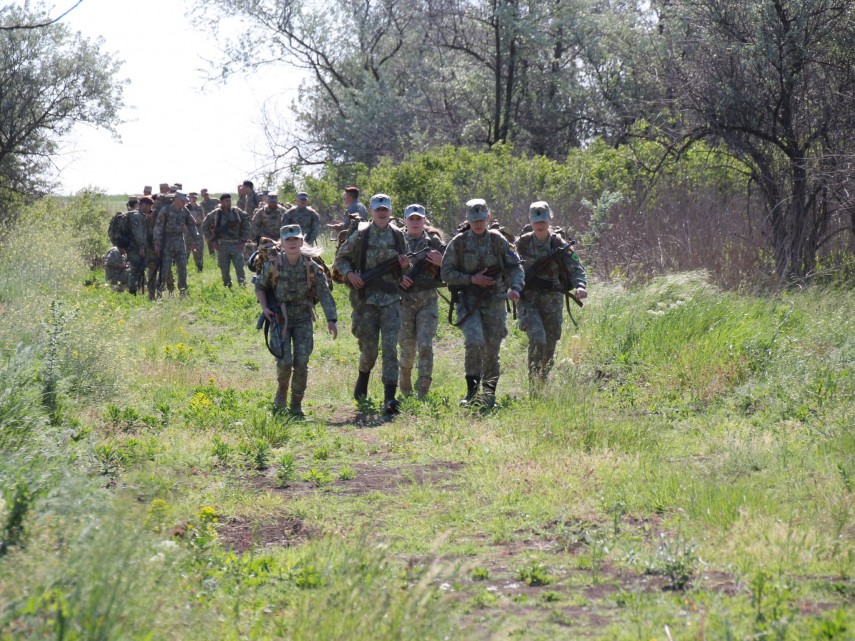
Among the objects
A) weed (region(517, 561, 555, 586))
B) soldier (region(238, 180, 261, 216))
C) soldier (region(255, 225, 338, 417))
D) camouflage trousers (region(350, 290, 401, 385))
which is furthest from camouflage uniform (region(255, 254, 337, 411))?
soldier (region(238, 180, 261, 216))

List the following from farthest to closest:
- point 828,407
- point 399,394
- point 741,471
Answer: point 399,394
point 828,407
point 741,471

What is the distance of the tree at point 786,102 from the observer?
15703 millimetres

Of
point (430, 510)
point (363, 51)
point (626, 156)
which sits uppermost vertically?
point (363, 51)

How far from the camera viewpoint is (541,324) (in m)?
11.4

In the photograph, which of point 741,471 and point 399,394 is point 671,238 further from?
point 741,471

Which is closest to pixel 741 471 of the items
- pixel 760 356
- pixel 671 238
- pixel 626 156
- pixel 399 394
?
pixel 760 356

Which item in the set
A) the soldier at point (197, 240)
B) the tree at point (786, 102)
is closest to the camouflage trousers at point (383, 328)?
the tree at point (786, 102)

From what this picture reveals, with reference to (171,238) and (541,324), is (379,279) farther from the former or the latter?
(171,238)

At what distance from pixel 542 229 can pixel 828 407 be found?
3.37m

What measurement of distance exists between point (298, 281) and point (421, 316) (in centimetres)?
171

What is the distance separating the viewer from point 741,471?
786 cm

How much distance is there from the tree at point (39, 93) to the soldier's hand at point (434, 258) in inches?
1022

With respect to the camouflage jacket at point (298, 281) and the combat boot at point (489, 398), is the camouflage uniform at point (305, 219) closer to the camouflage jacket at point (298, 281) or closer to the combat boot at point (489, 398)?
the camouflage jacket at point (298, 281)

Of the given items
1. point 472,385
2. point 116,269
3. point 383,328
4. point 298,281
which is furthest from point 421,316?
point 116,269
